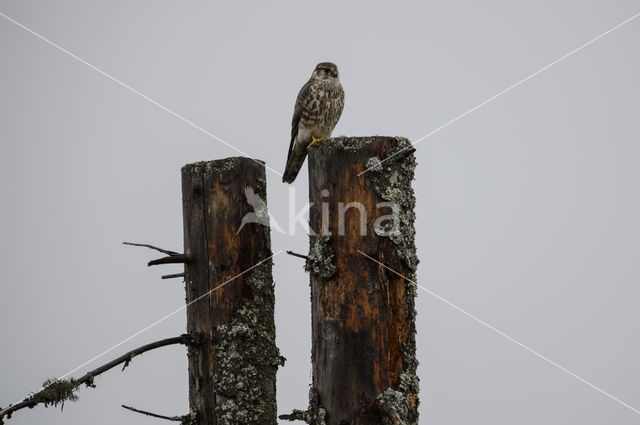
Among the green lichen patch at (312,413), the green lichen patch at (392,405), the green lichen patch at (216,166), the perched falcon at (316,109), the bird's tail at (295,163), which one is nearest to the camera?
the green lichen patch at (392,405)

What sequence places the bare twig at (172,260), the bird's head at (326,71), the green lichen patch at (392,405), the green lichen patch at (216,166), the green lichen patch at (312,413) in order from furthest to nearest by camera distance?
the bird's head at (326,71)
the green lichen patch at (216,166)
the bare twig at (172,260)
the green lichen patch at (312,413)
the green lichen patch at (392,405)

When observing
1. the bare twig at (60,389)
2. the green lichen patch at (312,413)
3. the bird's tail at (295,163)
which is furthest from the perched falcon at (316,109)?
the green lichen patch at (312,413)

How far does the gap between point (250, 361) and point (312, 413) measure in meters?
0.93

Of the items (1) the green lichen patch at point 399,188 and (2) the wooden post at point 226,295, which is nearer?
(1) the green lichen patch at point 399,188

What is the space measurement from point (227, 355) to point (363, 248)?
1397 mm

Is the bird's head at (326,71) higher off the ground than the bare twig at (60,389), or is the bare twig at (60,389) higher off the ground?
the bird's head at (326,71)

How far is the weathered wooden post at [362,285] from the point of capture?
3721 mm

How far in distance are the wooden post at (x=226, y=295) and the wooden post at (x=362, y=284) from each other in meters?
0.83

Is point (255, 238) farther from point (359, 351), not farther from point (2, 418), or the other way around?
point (2, 418)

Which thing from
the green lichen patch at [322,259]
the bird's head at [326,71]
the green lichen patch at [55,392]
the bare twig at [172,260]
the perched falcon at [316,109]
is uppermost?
the bird's head at [326,71]

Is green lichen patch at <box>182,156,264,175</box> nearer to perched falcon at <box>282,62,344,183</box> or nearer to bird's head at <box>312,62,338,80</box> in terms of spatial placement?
perched falcon at <box>282,62,344,183</box>

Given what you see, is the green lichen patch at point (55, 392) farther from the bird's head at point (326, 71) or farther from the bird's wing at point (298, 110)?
the bird's head at point (326, 71)

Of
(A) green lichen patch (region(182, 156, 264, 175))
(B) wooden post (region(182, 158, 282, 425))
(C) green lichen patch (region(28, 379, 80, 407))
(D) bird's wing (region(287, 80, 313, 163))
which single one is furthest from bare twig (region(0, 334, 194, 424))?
(D) bird's wing (region(287, 80, 313, 163))

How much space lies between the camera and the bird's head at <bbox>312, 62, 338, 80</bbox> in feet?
24.3
